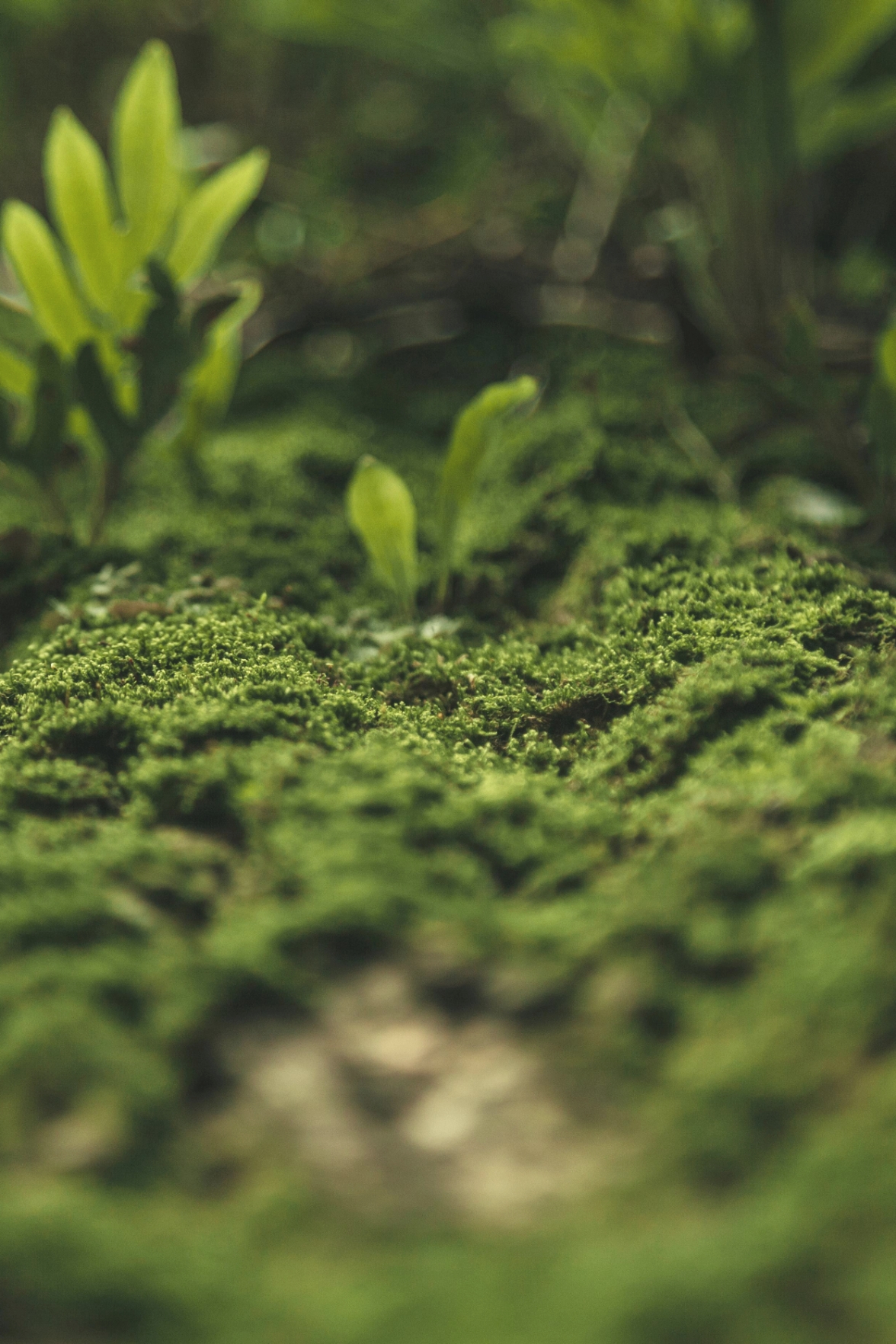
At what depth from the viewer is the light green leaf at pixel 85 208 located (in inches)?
49.3

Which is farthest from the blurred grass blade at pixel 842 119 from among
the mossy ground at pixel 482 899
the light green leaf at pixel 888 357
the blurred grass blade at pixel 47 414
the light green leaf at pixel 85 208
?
the blurred grass blade at pixel 47 414

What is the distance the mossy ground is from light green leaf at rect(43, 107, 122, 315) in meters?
0.37

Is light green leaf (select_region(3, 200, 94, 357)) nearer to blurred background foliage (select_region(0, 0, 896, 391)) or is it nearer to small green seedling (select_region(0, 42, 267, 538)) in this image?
small green seedling (select_region(0, 42, 267, 538))

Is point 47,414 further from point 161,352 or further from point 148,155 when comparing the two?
point 148,155

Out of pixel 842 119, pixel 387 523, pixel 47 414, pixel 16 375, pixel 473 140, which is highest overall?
pixel 473 140

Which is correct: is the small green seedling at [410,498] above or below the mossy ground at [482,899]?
above

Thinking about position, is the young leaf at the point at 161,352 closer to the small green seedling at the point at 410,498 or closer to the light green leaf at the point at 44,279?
the light green leaf at the point at 44,279

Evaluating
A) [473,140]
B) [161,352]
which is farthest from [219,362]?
[473,140]

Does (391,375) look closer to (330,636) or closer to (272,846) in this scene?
(330,636)

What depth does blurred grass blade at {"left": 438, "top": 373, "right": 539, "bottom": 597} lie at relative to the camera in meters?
1.09

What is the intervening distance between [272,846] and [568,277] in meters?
1.64

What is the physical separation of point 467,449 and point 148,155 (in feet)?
2.12

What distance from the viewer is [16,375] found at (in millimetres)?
1282

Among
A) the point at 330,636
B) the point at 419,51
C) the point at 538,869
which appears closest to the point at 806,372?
the point at 330,636
